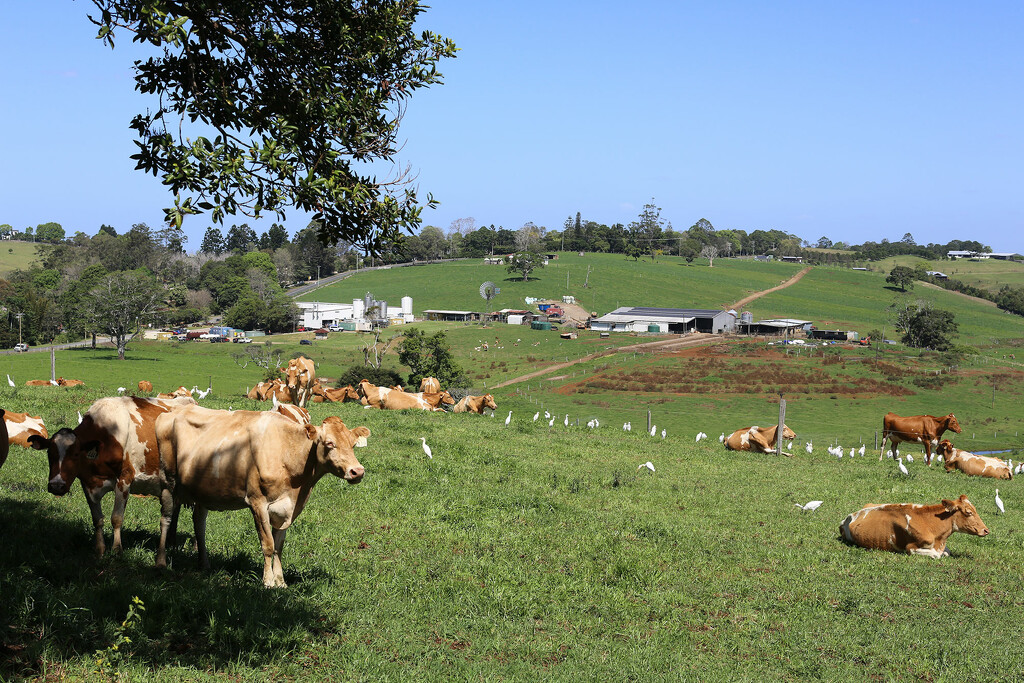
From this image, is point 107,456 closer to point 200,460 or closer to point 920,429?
point 200,460

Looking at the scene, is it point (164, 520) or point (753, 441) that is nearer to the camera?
point (164, 520)

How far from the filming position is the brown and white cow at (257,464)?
9328 millimetres

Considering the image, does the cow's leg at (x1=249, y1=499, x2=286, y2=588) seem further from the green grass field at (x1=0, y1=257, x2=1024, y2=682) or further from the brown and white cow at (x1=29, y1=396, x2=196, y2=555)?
Answer: the brown and white cow at (x1=29, y1=396, x2=196, y2=555)

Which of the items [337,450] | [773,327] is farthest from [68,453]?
[773,327]

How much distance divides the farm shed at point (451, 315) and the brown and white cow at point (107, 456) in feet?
467

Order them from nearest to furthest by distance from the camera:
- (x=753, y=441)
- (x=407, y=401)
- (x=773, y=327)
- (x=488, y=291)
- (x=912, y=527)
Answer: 1. (x=912, y=527)
2. (x=753, y=441)
3. (x=407, y=401)
4. (x=773, y=327)
5. (x=488, y=291)

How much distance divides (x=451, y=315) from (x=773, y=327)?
61319mm

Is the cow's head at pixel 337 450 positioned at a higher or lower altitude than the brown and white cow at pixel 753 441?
higher

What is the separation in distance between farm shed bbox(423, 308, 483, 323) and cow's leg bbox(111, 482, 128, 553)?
467 feet

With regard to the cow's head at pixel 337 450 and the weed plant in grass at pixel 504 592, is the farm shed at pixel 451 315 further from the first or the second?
the cow's head at pixel 337 450

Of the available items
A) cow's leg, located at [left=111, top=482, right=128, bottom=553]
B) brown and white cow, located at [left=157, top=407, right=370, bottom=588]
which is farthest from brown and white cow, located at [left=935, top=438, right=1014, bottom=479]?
cow's leg, located at [left=111, top=482, right=128, bottom=553]

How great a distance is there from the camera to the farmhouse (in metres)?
133

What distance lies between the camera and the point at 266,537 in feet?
30.8

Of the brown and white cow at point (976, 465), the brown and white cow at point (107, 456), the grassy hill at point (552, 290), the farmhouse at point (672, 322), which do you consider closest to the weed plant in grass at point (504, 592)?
the brown and white cow at point (107, 456)
